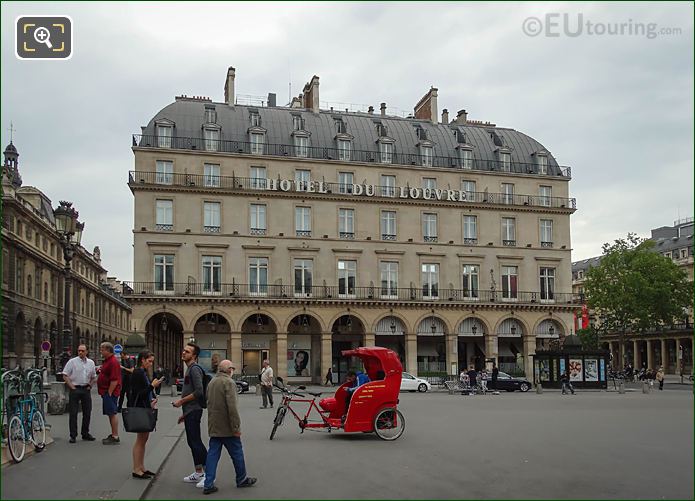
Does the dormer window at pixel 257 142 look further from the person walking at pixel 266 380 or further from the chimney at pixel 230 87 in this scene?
the person walking at pixel 266 380

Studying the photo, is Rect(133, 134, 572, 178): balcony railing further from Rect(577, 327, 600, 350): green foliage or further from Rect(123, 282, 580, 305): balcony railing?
Rect(577, 327, 600, 350): green foliage

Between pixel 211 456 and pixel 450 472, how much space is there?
382 cm

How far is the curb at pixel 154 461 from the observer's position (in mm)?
10047

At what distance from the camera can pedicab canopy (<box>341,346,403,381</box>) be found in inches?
680

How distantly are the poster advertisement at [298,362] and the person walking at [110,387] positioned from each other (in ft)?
131

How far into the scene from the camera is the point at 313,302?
54812mm

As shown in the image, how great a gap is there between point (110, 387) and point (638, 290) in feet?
213

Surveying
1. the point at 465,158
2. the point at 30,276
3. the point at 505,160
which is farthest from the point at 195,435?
the point at 30,276

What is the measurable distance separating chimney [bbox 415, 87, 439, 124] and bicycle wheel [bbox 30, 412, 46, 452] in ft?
176

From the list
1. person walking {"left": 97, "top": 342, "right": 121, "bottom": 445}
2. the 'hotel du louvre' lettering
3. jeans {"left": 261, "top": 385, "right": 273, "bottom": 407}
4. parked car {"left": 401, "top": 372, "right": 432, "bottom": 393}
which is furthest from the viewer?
the 'hotel du louvre' lettering

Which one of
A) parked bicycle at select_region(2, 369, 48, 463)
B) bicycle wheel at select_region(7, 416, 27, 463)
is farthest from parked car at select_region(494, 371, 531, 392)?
bicycle wheel at select_region(7, 416, 27, 463)

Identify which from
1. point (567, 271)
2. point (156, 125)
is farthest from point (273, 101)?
point (567, 271)

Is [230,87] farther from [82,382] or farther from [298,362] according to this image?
[82,382]

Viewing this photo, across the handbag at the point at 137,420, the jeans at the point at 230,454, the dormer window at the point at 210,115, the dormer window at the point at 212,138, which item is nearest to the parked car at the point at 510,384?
the dormer window at the point at 212,138
